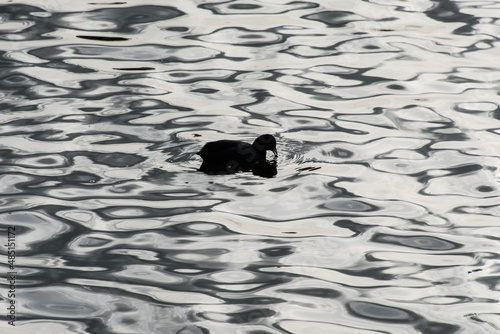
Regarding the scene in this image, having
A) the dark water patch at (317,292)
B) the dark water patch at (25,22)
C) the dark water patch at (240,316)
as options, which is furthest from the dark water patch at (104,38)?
the dark water patch at (240,316)

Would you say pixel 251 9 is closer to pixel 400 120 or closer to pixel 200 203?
pixel 400 120

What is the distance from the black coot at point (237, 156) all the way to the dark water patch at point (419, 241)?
6.26 ft

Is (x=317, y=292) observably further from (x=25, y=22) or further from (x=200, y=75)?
(x=25, y=22)

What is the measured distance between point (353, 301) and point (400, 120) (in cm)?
500

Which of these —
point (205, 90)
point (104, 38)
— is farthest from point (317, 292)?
point (104, 38)

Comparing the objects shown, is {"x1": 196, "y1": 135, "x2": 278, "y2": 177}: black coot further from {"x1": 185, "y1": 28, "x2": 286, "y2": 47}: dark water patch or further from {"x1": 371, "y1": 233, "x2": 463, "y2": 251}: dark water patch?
{"x1": 185, "y1": 28, "x2": 286, "y2": 47}: dark water patch

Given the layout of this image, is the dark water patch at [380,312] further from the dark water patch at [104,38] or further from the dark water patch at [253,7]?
the dark water patch at [253,7]

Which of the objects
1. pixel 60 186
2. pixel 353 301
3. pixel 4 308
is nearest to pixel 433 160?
pixel 353 301

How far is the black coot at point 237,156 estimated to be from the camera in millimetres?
10867

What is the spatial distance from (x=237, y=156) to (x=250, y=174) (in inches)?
10.5

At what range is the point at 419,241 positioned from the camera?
9516 millimetres

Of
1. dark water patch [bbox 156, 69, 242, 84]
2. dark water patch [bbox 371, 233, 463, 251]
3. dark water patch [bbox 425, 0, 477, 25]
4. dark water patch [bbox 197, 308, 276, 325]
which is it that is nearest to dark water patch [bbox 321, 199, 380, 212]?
dark water patch [bbox 371, 233, 463, 251]

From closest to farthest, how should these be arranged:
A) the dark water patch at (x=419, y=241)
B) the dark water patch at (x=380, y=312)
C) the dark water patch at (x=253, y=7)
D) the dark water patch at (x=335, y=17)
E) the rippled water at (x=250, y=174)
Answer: the dark water patch at (x=380, y=312)
the rippled water at (x=250, y=174)
the dark water patch at (x=419, y=241)
the dark water patch at (x=335, y=17)
the dark water patch at (x=253, y=7)

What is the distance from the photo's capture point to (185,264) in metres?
8.91
